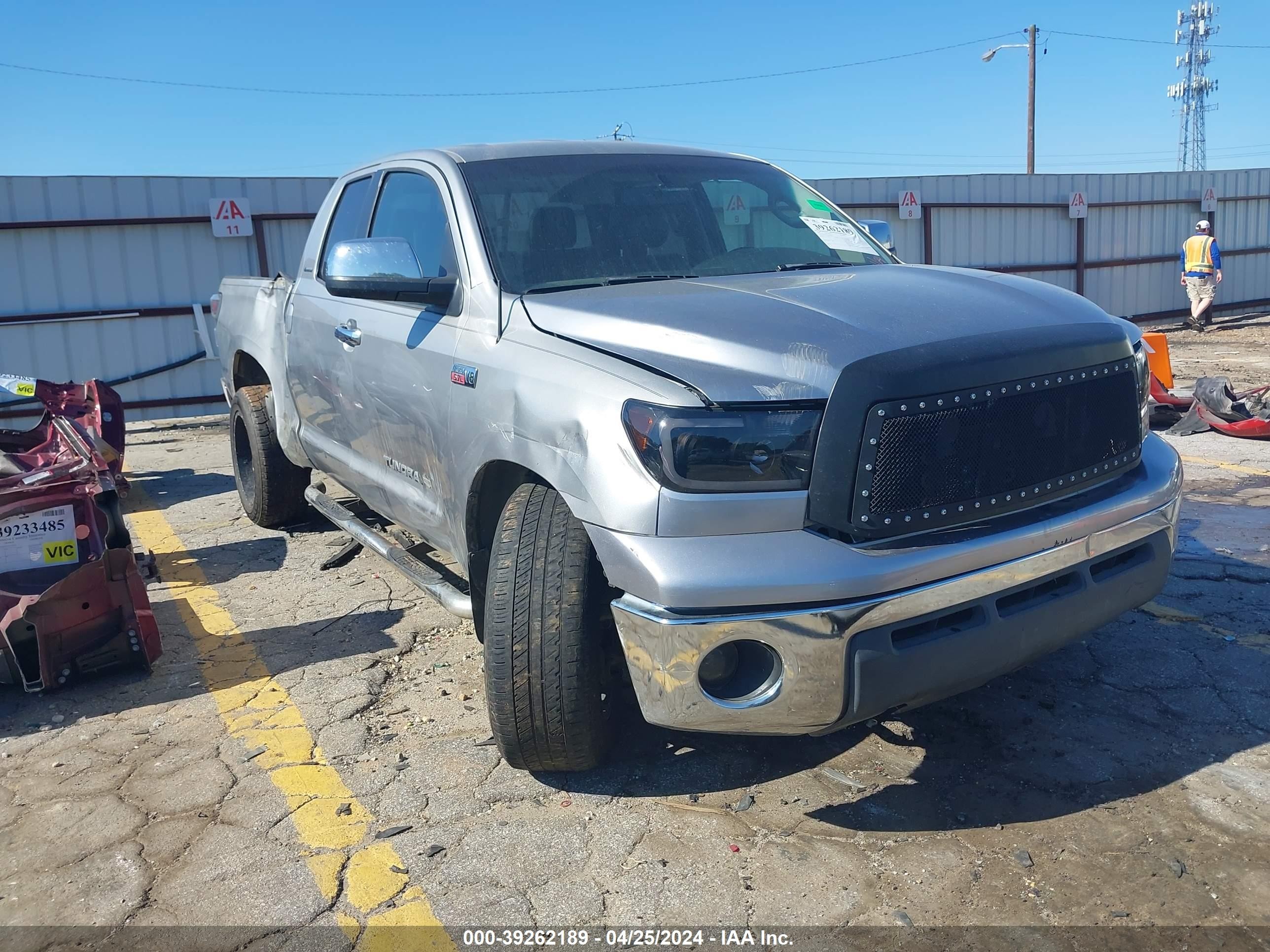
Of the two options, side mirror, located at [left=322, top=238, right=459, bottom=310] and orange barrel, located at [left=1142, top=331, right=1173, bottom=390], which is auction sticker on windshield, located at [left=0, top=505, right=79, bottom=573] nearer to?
side mirror, located at [left=322, top=238, right=459, bottom=310]

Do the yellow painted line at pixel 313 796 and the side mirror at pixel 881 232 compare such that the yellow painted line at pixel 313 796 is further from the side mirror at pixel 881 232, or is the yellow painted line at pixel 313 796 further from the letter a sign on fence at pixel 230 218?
the letter a sign on fence at pixel 230 218

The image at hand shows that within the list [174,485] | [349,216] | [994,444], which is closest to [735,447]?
[994,444]

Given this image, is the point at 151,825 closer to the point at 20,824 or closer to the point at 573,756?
the point at 20,824

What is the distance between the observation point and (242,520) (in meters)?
6.80

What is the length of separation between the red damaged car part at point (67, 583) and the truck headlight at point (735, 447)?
8.32 ft

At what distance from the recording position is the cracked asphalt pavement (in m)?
2.59

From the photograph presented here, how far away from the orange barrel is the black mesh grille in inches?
218

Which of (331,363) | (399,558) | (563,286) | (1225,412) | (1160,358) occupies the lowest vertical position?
(1225,412)

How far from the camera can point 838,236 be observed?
416 centimetres

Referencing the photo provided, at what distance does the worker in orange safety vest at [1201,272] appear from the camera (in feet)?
57.8

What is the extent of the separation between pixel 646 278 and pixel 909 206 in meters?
13.7

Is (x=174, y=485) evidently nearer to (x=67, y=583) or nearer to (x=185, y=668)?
(x=185, y=668)

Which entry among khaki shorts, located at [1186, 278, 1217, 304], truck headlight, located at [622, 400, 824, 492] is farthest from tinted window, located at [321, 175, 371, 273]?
khaki shorts, located at [1186, 278, 1217, 304]

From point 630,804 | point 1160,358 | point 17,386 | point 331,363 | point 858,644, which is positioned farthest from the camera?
point 1160,358
